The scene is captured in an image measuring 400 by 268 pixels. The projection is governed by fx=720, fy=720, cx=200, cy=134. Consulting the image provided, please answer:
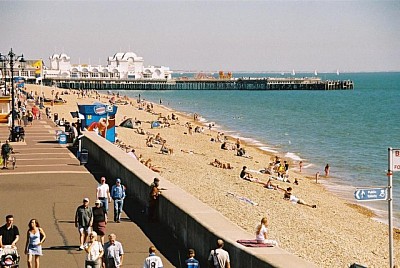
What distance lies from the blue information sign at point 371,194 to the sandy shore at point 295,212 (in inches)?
194

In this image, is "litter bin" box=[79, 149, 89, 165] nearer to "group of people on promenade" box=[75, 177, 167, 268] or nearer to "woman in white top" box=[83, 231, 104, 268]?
"group of people on promenade" box=[75, 177, 167, 268]

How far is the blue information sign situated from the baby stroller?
15.3 ft

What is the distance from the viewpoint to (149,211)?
12820 mm

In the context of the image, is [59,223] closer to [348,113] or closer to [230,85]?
[348,113]

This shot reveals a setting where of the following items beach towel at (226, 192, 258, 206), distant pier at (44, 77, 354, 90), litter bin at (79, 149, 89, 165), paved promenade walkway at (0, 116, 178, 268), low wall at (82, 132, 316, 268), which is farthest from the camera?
distant pier at (44, 77, 354, 90)

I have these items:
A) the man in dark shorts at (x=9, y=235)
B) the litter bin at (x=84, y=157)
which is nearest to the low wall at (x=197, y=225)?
the man in dark shorts at (x=9, y=235)

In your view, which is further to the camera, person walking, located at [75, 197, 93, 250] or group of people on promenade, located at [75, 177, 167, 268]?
person walking, located at [75, 197, 93, 250]

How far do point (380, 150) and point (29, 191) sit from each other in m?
34.2

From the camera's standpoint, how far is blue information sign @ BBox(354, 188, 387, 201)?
32.8 feet

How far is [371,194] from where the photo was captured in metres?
10.1

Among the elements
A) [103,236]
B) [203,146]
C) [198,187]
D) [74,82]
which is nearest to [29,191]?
[103,236]

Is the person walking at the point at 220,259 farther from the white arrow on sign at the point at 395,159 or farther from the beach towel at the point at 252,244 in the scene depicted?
the white arrow on sign at the point at 395,159

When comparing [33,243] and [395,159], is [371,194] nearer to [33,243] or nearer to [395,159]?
[395,159]

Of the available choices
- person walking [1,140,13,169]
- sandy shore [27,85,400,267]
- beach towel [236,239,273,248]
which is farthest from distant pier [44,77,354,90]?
beach towel [236,239,273,248]
